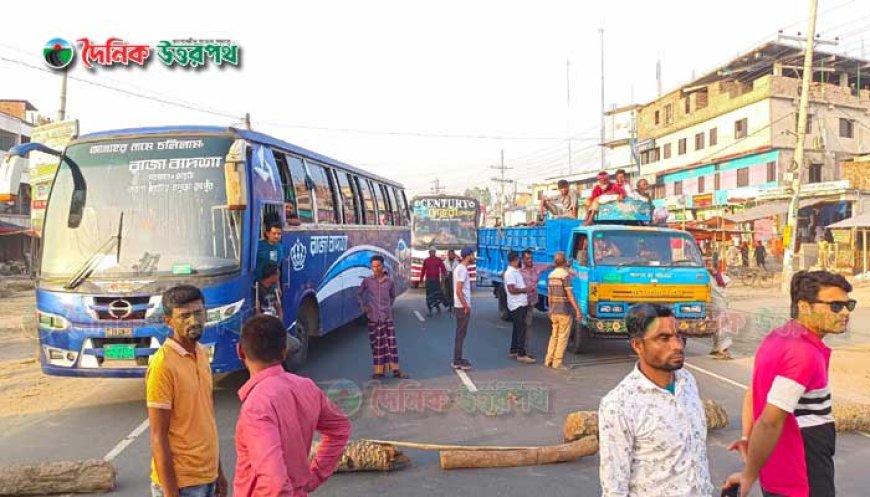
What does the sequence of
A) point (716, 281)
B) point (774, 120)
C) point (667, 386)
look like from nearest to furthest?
1. point (667, 386)
2. point (716, 281)
3. point (774, 120)

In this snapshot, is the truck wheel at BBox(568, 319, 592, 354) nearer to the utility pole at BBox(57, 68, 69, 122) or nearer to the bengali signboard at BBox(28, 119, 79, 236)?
the bengali signboard at BBox(28, 119, 79, 236)

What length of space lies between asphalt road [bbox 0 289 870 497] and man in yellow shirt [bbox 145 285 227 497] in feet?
6.67

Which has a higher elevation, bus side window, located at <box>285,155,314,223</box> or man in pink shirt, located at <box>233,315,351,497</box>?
bus side window, located at <box>285,155,314,223</box>

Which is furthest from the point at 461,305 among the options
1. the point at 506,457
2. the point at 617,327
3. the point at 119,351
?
the point at 119,351

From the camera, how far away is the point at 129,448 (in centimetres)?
604

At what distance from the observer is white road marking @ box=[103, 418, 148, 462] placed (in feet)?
19.1

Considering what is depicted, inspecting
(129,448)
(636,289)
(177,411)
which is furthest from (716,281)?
(177,411)

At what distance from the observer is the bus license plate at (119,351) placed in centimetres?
688

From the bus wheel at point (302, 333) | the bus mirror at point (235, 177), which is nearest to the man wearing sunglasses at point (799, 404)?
the bus mirror at point (235, 177)

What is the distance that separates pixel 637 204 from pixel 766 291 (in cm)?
1401

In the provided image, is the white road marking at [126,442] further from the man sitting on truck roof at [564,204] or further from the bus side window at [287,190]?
the man sitting on truck roof at [564,204]

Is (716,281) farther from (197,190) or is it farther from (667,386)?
(667,386)

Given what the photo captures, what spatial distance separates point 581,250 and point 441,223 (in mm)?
12902

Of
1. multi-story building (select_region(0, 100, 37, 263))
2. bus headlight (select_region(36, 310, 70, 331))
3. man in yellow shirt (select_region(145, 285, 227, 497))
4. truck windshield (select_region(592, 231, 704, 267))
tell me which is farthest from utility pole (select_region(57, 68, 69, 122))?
multi-story building (select_region(0, 100, 37, 263))
